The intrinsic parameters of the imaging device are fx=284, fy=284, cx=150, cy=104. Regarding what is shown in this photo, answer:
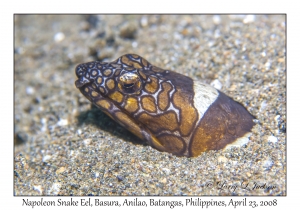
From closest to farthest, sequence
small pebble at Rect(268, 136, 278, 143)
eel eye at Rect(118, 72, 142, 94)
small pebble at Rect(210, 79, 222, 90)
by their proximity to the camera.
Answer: eel eye at Rect(118, 72, 142, 94)
small pebble at Rect(268, 136, 278, 143)
small pebble at Rect(210, 79, 222, 90)

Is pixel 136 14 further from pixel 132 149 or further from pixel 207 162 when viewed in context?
pixel 207 162

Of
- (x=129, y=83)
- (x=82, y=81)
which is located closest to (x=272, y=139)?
(x=129, y=83)

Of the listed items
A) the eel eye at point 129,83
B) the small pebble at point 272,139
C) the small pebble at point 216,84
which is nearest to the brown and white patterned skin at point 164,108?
the eel eye at point 129,83

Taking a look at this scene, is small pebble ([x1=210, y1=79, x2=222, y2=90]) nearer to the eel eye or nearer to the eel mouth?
the eel eye

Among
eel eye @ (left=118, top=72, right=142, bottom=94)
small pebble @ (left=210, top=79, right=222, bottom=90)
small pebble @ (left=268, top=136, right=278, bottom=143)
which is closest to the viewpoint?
eel eye @ (left=118, top=72, right=142, bottom=94)

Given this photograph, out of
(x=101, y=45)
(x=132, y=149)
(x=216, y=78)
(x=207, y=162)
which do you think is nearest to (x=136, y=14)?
(x=101, y=45)

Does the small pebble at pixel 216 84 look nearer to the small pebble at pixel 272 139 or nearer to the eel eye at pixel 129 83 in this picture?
the small pebble at pixel 272 139

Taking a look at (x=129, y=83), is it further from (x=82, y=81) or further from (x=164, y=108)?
(x=82, y=81)

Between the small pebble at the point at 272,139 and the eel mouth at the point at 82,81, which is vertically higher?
the eel mouth at the point at 82,81

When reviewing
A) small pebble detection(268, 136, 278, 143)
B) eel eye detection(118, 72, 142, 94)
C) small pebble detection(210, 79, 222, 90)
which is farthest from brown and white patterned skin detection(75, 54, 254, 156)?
small pebble detection(210, 79, 222, 90)
